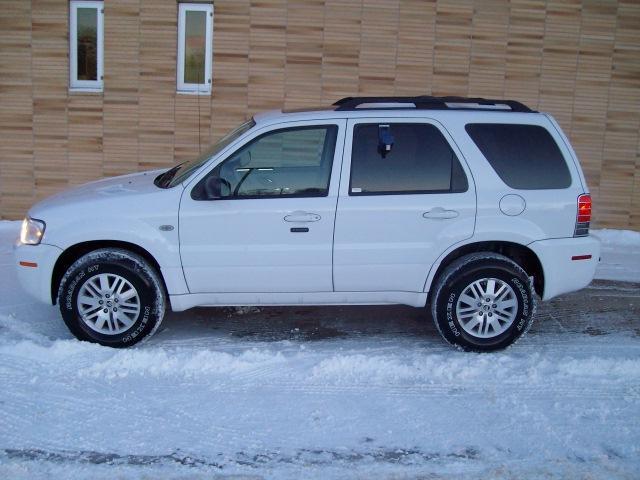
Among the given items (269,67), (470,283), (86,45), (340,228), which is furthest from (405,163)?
(86,45)

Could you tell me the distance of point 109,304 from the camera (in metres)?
5.94

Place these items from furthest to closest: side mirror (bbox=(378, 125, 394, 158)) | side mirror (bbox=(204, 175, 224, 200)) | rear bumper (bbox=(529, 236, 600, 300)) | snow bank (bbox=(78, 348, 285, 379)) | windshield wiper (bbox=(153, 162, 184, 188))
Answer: windshield wiper (bbox=(153, 162, 184, 188)) → rear bumper (bbox=(529, 236, 600, 300)) → side mirror (bbox=(378, 125, 394, 158)) → side mirror (bbox=(204, 175, 224, 200)) → snow bank (bbox=(78, 348, 285, 379))

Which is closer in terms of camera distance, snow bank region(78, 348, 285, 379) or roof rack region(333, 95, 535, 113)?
snow bank region(78, 348, 285, 379)

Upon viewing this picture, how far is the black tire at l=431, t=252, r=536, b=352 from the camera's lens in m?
5.98

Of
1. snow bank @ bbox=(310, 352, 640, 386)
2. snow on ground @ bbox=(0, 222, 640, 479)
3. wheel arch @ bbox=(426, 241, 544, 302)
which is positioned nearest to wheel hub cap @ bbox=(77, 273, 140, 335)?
snow on ground @ bbox=(0, 222, 640, 479)

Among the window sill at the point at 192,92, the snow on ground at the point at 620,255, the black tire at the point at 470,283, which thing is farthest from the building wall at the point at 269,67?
the black tire at the point at 470,283

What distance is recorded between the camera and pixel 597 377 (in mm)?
5613

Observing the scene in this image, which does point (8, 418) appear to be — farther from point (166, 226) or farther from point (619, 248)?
point (619, 248)

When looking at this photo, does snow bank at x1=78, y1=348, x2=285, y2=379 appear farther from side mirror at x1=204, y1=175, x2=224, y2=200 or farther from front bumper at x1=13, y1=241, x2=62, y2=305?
side mirror at x1=204, y1=175, x2=224, y2=200

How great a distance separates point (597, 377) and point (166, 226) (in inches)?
133

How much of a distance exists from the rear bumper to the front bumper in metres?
3.72

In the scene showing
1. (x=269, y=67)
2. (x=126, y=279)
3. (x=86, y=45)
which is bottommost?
(x=126, y=279)

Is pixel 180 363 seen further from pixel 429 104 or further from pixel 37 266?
pixel 429 104

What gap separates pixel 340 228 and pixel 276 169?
678mm
